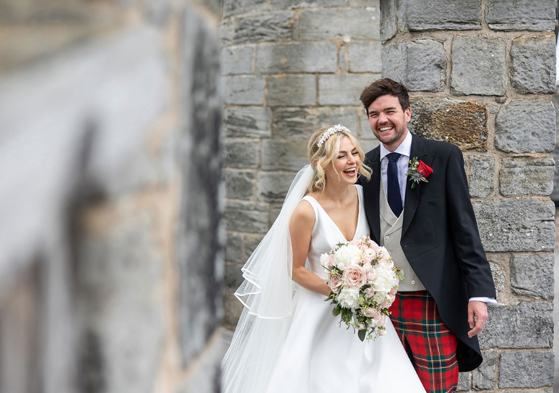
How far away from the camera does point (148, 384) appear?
759 millimetres

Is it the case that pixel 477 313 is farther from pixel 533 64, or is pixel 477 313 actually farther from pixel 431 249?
pixel 533 64

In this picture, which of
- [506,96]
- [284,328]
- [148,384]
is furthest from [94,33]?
[506,96]

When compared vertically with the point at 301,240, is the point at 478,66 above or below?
Result: above

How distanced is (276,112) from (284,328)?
3111 millimetres

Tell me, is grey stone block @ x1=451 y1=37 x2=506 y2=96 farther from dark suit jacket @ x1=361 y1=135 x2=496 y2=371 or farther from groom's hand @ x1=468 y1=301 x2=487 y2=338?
groom's hand @ x1=468 y1=301 x2=487 y2=338

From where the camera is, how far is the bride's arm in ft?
9.31

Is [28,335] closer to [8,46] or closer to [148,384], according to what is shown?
[148,384]

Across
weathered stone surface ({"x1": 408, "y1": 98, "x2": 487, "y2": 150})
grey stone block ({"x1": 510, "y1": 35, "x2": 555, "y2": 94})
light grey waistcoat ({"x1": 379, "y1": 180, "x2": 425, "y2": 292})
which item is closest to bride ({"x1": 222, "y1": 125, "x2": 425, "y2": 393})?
light grey waistcoat ({"x1": 379, "y1": 180, "x2": 425, "y2": 292})

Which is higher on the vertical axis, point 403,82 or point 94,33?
point 403,82

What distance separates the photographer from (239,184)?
19.0ft

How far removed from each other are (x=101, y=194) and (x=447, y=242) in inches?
90.2

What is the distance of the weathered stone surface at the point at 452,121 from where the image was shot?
305cm

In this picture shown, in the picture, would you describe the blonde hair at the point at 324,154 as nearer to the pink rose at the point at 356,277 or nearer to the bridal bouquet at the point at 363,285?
the bridal bouquet at the point at 363,285

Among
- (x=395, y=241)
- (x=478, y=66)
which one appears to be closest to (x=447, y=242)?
(x=395, y=241)
